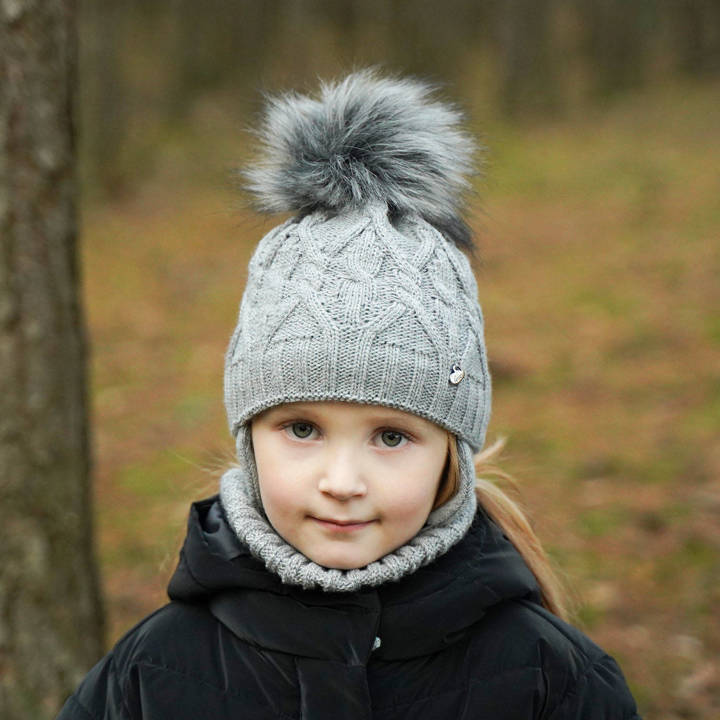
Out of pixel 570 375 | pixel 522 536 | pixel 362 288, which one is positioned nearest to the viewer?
pixel 362 288

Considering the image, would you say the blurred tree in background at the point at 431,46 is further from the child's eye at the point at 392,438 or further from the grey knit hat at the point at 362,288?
the child's eye at the point at 392,438

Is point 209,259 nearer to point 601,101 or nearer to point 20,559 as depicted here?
point 20,559

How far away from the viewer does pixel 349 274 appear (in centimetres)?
203

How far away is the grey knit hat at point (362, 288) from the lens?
198cm

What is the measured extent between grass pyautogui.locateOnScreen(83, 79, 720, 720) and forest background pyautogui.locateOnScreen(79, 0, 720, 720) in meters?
0.02

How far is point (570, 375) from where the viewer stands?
6.99 meters

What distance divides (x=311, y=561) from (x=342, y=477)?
0.24 m

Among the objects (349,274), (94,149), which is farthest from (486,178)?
(94,149)

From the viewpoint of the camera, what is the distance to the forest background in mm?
4371

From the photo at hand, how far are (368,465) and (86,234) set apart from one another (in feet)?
35.9

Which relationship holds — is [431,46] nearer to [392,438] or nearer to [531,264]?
[531,264]

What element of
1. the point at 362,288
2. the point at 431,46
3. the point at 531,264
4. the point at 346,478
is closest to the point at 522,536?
the point at 346,478

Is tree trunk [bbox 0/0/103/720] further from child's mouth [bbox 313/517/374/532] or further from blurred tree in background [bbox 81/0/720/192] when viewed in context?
blurred tree in background [bbox 81/0/720/192]

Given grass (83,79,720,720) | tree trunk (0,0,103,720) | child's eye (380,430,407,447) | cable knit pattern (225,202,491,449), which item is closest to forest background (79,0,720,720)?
grass (83,79,720,720)
